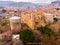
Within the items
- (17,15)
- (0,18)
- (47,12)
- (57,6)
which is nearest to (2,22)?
(0,18)

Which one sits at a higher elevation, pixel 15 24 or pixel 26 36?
pixel 15 24

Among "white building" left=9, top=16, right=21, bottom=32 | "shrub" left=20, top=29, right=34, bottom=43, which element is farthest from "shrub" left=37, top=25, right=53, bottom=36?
"white building" left=9, top=16, right=21, bottom=32

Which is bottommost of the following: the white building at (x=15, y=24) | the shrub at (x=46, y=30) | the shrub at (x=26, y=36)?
the shrub at (x=26, y=36)

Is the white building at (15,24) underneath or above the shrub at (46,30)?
above

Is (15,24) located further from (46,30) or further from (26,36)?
(46,30)

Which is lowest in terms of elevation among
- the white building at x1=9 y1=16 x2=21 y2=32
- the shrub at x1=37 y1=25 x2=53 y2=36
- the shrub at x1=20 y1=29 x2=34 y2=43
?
the shrub at x1=20 y1=29 x2=34 y2=43

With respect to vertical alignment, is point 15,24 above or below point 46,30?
above

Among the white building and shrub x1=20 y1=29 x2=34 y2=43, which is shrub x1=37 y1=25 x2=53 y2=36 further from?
the white building

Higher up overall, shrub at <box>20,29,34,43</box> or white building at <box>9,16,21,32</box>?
white building at <box>9,16,21,32</box>

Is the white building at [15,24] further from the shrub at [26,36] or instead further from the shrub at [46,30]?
the shrub at [46,30]

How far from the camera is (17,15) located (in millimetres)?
3043

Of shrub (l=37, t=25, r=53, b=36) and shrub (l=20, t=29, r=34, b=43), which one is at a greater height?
shrub (l=37, t=25, r=53, b=36)

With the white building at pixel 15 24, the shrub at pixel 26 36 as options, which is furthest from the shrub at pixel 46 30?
the white building at pixel 15 24

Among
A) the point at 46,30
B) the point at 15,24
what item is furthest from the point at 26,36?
the point at 46,30
